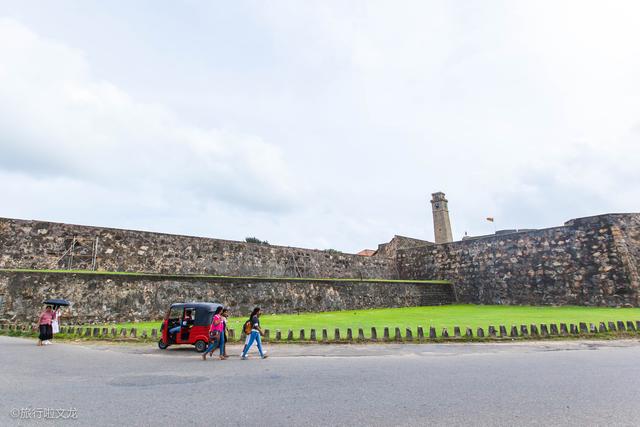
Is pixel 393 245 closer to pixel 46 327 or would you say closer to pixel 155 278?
pixel 155 278

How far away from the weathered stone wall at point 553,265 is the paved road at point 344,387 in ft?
41.2

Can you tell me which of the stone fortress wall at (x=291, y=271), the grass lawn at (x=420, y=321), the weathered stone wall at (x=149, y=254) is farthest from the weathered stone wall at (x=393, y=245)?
the grass lawn at (x=420, y=321)

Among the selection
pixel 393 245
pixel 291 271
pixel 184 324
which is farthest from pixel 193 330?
pixel 393 245

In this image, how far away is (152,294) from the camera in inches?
591

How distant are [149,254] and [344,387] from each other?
15.8 m

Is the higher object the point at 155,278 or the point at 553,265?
the point at 553,265

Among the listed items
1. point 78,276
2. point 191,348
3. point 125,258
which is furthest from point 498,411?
point 125,258

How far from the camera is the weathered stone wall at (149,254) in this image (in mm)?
15648

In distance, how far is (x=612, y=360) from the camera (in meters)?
6.95

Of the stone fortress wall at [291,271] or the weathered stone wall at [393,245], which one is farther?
the weathered stone wall at [393,245]

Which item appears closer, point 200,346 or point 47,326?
point 200,346

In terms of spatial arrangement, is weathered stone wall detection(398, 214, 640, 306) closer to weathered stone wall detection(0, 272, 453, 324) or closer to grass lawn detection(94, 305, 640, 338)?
grass lawn detection(94, 305, 640, 338)

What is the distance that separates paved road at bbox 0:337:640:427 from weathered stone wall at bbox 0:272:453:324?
5150 mm

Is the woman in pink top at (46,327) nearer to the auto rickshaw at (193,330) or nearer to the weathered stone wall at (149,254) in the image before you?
the auto rickshaw at (193,330)
